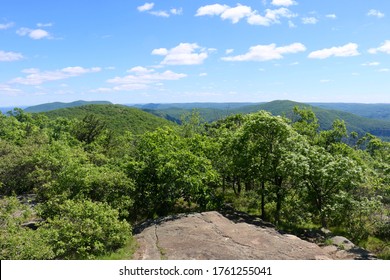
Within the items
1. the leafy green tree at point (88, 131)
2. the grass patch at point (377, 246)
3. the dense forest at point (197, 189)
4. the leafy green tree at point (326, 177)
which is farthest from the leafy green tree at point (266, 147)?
the leafy green tree at point (88, 131)

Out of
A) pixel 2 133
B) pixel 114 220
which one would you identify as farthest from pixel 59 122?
pixel 114 220

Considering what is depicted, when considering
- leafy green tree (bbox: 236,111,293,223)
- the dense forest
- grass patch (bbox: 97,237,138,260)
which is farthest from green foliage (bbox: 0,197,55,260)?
leafy green tree (bbox: 236,111,293,223)

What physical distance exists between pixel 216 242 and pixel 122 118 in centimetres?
12333

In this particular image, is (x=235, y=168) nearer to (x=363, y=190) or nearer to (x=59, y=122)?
(x=363, y=190)

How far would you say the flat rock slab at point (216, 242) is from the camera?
46.0 feet

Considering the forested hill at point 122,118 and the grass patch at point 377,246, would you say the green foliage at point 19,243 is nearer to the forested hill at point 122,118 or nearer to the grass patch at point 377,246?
the grass patch at point 377,246

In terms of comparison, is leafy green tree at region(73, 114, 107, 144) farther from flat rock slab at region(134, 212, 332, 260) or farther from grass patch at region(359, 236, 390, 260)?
grass patch at region(359, 236, 390, 260)

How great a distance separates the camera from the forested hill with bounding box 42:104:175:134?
11823 cm

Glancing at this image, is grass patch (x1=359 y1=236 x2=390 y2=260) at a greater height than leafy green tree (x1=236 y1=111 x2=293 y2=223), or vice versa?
leafy green tree (x1=236 y1=111 x2=293 y2=223)

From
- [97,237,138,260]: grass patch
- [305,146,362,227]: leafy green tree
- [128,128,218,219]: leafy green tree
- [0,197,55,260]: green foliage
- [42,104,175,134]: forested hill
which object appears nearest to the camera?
[0,197,55,260]: green foliage

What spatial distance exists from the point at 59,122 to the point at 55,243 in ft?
Result: 192

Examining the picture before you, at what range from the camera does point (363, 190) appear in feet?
68.3

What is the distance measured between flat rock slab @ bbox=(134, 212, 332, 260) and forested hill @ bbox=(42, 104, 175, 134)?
302 ft

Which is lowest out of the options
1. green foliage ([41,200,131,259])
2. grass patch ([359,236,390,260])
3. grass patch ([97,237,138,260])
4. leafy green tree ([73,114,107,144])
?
grass patch ([359,236,390,260])
